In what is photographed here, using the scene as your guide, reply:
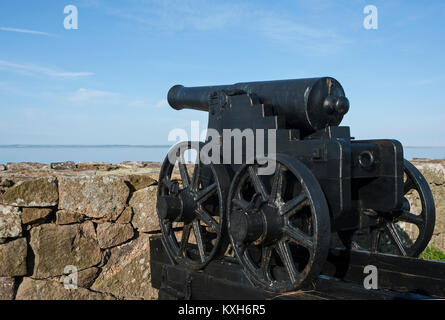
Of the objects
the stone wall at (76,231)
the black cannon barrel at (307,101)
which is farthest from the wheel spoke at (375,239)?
the stone wall at (76,231)

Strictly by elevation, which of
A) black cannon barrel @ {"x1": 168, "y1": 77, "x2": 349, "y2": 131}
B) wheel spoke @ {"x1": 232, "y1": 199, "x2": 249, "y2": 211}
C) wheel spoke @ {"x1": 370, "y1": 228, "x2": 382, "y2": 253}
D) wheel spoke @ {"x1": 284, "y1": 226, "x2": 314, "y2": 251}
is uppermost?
black cannon barrel @ {"x1": 168, "y1": 77, "x2": 349, "y2": 131}

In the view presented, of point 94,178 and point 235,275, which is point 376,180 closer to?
point 235,275

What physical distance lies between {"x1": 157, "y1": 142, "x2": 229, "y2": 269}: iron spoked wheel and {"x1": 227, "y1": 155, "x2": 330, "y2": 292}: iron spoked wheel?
25 cm

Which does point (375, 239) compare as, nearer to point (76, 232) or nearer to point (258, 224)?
point (258, 224)

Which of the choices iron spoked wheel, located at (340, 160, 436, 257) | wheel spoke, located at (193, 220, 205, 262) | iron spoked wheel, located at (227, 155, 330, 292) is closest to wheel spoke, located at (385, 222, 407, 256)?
iron spoked wheel, located at (340, 160, 436, 257)

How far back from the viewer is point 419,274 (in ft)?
10.8

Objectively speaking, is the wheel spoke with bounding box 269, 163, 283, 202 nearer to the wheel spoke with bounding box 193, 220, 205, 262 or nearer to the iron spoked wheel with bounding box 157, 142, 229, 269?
the iron spoked wheel with bounding box 157, 142, 229, 269

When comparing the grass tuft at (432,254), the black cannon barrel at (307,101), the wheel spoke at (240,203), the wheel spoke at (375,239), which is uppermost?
the black cannon barrel at (307,101)

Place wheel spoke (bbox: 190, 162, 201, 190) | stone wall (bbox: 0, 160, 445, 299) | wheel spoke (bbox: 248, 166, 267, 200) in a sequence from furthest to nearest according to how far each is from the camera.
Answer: stone wall (bbox: 0, 160, 445, 299) < wheel spoke (bbox: 190, 162, 201, 190) < wheel spoke (bbox: 248, 166, 267, 200)

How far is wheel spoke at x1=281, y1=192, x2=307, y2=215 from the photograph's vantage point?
2.84 m

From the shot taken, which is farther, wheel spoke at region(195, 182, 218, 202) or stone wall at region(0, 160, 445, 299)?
stone wall at region(0, 160, 445, 299)

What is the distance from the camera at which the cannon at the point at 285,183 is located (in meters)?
2.92

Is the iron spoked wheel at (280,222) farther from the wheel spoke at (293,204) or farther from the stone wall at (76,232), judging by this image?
the stone wall at (76,232)

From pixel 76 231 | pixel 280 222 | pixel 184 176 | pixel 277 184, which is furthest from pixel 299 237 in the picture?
pixel 76 231
